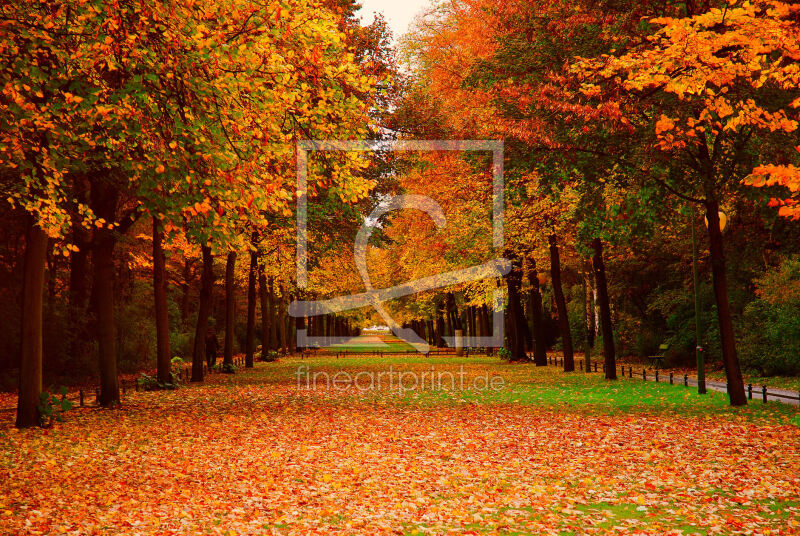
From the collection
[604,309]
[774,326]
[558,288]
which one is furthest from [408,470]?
[558,288]

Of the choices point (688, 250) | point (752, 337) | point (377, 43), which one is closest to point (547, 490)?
point (752, 337)

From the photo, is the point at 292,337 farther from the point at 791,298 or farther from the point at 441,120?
the point at 791,298

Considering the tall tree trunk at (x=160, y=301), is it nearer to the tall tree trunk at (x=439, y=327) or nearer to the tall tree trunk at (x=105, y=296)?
the tall tree trunk at (x=105, y=296)

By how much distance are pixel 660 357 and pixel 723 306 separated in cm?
1963

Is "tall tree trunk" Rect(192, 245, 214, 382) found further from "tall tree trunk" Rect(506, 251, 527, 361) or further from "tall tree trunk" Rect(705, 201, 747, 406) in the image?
"tall tree trunk" Rect(705, 201, 747, 406)

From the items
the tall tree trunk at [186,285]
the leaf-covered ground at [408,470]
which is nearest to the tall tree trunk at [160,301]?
the leaf-covered ground at [408,470]

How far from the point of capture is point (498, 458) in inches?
458

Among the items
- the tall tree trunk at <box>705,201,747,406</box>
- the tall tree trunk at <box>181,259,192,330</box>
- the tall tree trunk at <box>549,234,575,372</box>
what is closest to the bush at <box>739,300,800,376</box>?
the tall tree trunk at <box>549,234,575,372</box>

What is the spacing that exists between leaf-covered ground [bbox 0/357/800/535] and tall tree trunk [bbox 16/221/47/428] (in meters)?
0.65

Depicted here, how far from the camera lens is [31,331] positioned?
48.0 feet

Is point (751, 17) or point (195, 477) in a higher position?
point (751, 17)

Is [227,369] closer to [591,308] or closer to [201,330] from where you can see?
[201,330]

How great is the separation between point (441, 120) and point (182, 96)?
18012 mm

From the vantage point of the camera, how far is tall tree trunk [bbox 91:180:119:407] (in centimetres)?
1841
